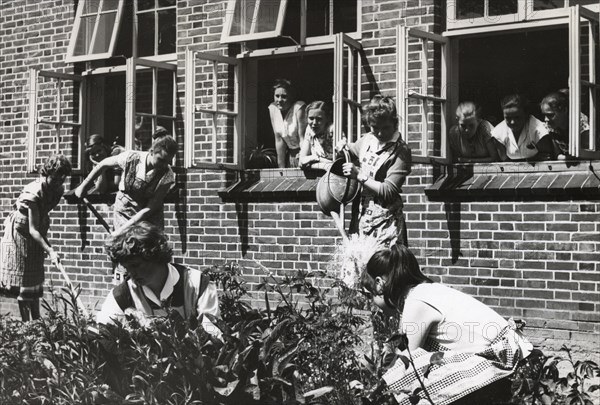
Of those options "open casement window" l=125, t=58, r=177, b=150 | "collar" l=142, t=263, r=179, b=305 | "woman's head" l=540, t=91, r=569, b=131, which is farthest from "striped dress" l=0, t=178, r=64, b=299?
"collar" l=142, t=263, r=179, b=305

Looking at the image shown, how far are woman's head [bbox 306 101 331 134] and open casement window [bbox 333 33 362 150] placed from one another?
25 cm

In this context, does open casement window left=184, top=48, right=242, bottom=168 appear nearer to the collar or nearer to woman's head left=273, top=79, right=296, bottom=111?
woman's head left=273, top=79, right=296, bottom=111

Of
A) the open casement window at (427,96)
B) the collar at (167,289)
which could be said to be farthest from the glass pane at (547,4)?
the collar at (167,289)

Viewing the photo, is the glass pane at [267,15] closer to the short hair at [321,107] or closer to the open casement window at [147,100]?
the short hair at [321,107]

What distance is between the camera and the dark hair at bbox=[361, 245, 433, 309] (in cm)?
450

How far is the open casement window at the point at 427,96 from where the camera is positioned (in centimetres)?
905

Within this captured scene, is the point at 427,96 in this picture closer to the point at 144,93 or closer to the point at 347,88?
the point at 347,88

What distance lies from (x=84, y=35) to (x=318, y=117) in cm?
342

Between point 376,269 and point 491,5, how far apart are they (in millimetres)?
4935

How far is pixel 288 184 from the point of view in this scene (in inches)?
402

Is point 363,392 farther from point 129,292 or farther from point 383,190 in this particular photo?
point 383,190

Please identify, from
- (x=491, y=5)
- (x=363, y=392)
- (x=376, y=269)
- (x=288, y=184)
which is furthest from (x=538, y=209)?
(x=363, y=392)

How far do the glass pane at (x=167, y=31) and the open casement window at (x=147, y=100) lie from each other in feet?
0.94

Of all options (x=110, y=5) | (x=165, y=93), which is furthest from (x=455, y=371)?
(x=110, y=5)
